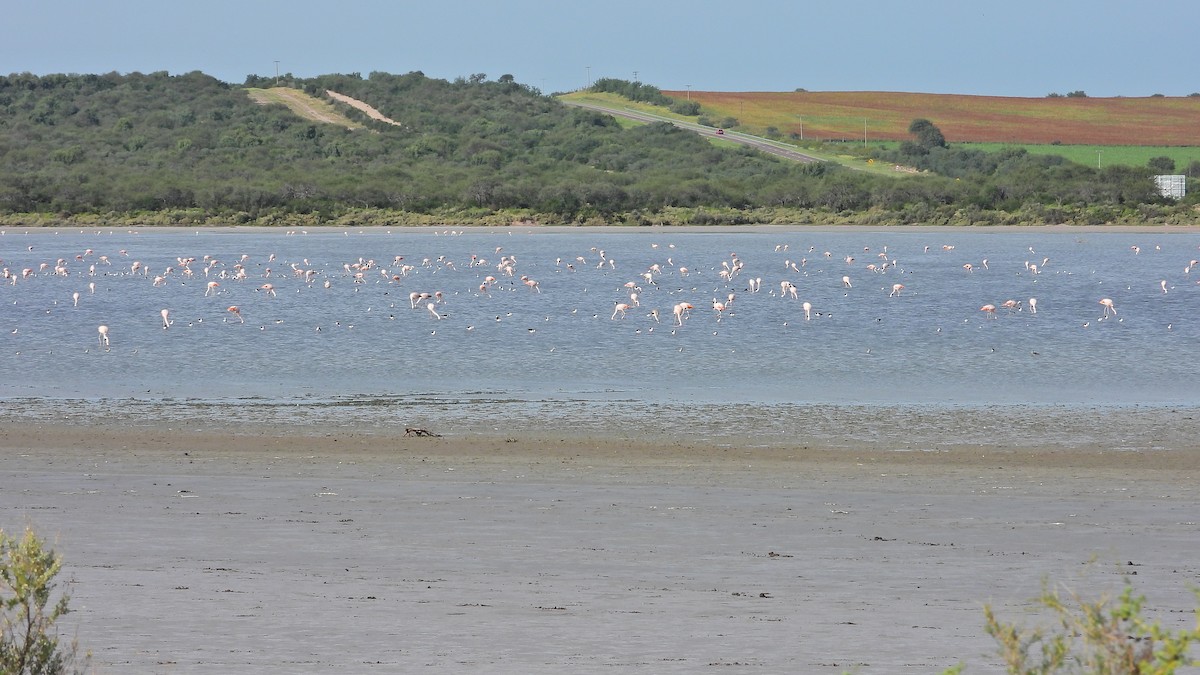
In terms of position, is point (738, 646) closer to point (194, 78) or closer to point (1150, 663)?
point (1150, 663)

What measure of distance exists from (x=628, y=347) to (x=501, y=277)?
34.8 feet

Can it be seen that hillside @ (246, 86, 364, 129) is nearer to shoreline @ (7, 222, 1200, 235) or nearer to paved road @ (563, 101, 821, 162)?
paved road @ (563, 101, 821, 162)

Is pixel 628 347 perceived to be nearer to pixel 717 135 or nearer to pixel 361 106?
pixel 717 135

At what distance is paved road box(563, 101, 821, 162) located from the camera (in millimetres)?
73469

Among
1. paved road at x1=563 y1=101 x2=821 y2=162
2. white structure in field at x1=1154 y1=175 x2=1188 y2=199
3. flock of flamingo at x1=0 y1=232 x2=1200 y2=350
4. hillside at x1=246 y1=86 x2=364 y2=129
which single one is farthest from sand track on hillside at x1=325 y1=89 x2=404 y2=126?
flock of flamingo at x1=0 y1=232 x2=1200 y2=350

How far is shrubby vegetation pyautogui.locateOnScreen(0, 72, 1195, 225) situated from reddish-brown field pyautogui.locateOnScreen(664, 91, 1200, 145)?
230 cm

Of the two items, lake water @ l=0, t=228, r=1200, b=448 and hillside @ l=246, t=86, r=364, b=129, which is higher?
hillside @ l=246, t=86, r=364, b=129

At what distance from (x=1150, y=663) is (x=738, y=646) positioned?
8.38 ft

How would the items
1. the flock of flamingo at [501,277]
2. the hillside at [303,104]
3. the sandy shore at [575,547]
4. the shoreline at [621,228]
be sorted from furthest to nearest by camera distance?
the hillside at [303,104] < the shoreline at [621,228] < the flock of flamingo at [501,277] < the sandy shore at [575,547]

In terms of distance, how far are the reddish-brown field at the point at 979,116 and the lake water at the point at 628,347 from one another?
41.5 m

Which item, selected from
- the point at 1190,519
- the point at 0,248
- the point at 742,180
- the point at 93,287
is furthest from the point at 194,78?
the point at 1190,519

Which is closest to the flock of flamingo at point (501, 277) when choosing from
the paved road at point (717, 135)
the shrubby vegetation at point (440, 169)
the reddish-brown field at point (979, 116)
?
the shrubby vegetation at point (440, 169)

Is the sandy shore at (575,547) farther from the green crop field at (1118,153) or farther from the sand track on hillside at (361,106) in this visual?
the sand track on hillside at (361,106)

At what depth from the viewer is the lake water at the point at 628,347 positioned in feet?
39.9
